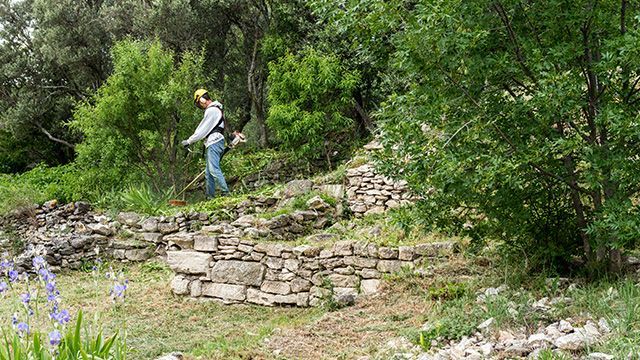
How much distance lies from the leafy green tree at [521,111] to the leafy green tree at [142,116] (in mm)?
7556

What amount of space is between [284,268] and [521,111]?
133 inches

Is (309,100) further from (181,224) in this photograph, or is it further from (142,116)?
(181,224)

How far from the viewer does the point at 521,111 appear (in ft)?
15.2

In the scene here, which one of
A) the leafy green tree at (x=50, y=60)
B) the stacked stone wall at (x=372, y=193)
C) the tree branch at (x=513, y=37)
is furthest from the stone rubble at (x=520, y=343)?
the leafy green tree at (x=50, y=60)

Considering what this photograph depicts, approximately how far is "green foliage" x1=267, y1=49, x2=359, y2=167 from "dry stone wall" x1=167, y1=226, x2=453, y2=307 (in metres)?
5.22

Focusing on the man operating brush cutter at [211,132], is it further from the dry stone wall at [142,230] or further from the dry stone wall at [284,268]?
the dry stone wall at [284,268]

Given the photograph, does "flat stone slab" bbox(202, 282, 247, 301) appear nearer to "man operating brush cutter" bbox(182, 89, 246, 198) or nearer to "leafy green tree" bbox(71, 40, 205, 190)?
"man operating brush cutter" bbox(182, 89, 246, 198)

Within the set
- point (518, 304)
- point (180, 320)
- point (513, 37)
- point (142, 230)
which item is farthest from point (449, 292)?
point (142, 230)

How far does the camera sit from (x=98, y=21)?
16219mm

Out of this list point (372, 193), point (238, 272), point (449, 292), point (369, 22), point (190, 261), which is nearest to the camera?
point (369, 22)

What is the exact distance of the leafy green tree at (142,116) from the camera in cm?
1156

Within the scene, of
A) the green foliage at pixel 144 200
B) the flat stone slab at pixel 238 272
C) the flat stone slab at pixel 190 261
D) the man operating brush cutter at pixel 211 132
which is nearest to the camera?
the flat stone slab at pixel 238 272

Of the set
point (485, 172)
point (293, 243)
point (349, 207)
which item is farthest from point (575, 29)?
point (349, 207)

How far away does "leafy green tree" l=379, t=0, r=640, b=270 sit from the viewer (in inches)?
167
